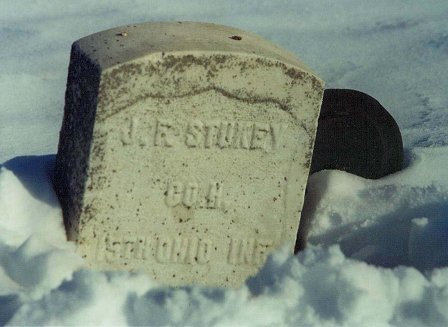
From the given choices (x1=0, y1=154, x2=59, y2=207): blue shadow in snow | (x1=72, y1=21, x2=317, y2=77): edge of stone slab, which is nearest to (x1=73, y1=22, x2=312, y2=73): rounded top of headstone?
(x1=72, y1=21, x2=317, y2=77): edge of stone slab

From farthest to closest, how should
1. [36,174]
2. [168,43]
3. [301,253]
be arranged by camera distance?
[36,174], [168,43], [301,253]

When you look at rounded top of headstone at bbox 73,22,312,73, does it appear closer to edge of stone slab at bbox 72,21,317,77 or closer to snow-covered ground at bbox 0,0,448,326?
edge of stone slab at bbox 72,21,317,77

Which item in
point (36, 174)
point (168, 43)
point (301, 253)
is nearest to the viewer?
point (301, 253)

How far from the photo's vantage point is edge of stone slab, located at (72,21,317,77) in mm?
1976

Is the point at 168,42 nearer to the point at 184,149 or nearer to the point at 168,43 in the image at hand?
the point at 168,43

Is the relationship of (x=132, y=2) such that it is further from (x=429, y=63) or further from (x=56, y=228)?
(x=56, y=228)

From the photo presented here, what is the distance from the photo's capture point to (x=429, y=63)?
4418 mm

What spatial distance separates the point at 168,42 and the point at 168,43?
0.01m

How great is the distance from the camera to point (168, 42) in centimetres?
202

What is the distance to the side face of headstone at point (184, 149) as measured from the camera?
1987 millimetres

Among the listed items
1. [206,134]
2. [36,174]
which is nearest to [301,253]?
[206,134]

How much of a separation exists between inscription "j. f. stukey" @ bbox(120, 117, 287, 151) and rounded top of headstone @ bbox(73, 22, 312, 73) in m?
0.17

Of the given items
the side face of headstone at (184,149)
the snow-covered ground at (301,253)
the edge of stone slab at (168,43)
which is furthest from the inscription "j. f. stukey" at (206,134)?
the snow-covered ground at (301,253)

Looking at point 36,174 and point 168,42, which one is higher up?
point 168,42
